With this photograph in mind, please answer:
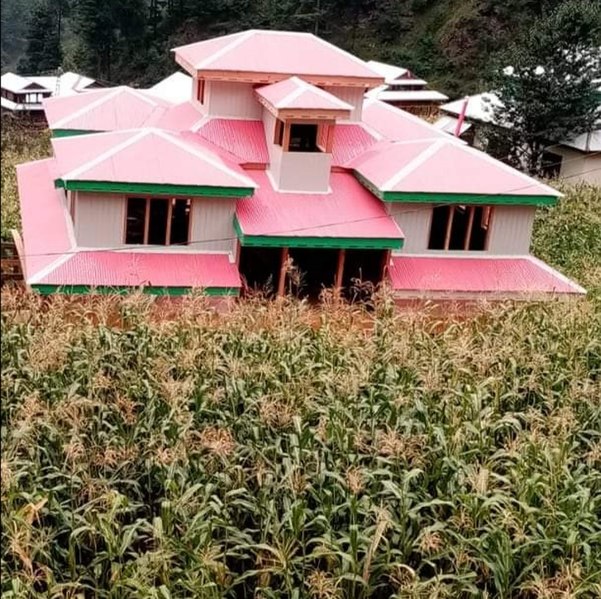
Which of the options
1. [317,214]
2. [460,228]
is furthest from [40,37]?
[460,228]

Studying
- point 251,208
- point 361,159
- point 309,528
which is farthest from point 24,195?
point 309,528

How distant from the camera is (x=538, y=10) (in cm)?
491

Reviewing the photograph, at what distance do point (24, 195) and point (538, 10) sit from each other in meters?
6.43

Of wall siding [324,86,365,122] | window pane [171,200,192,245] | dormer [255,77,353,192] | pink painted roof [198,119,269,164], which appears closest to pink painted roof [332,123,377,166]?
wall siding [324,86,365,122]

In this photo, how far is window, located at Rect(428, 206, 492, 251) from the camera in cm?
837

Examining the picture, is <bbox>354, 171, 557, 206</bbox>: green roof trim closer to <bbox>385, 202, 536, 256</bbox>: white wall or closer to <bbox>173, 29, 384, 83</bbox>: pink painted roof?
<bbox>385, 202, 536, 256</bbox>: white wall

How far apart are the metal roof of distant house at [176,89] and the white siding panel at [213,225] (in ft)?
14.0

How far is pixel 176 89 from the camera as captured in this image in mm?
12188

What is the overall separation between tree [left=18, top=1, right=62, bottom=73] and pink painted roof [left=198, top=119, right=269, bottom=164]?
7104 mm

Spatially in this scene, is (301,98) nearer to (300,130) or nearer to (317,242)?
(300,130)

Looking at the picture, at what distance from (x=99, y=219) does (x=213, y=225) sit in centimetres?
108

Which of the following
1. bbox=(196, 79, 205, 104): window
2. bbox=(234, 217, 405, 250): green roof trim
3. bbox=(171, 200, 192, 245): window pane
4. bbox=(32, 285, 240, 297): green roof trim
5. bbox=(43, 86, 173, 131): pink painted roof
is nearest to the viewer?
bbox=(32, 285, 240, 297): green roof trim

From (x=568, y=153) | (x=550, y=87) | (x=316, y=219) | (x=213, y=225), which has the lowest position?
(x=568, y=153)

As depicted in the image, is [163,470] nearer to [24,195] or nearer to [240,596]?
[240,596]
